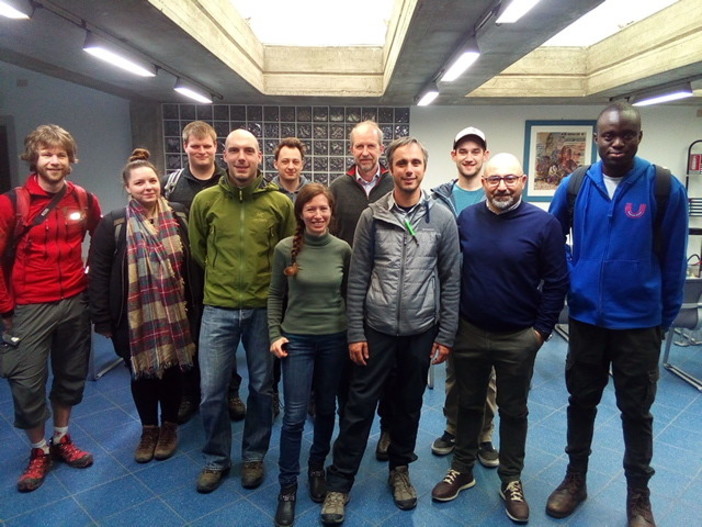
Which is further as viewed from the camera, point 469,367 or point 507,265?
point 469,367

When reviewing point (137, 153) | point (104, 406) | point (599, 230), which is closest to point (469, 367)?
point (599, 230)

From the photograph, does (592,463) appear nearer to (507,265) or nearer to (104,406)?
(507,265)

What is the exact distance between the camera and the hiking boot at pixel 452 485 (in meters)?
2.08

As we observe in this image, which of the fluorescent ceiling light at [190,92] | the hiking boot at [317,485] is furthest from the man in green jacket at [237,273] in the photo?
the fluorescent ceiling light at [190,92]

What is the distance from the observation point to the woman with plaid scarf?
86.0 inches

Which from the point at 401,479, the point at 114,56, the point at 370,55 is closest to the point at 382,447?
the point at 401,479

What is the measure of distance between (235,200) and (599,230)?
60.4 inches

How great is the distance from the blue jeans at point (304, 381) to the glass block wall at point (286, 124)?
403cm

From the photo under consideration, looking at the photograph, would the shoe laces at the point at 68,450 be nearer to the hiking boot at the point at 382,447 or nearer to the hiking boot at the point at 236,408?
the hiking boot at the point at 236,408

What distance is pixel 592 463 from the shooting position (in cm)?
238

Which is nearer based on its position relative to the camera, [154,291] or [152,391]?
[154,291]

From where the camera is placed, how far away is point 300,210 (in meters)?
1.88

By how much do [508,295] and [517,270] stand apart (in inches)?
4.2

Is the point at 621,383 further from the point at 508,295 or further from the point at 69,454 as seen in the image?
the point at 69,454
